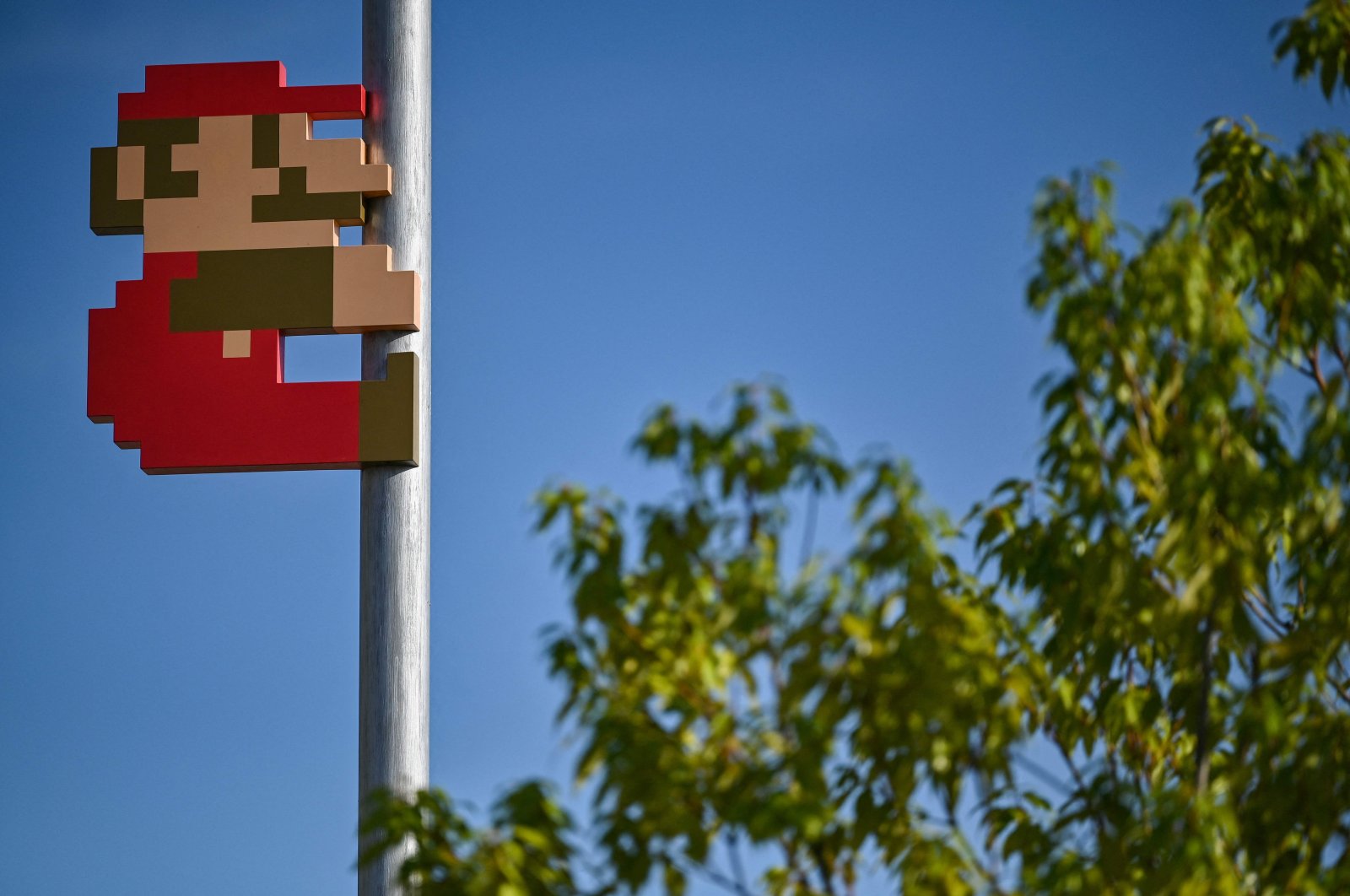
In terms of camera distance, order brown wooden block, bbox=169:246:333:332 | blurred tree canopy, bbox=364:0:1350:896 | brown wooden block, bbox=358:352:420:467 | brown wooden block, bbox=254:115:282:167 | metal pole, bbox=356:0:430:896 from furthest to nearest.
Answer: brown wooden block, bbox=254:115:282:167 → brown wooden block, bbox=169:246:333:332 → brown wooden block, bbox=358:352:420:467 → metal pole, bbox=356:0:430:896 → blurred tree canopy, bbox=364:0:1350:896

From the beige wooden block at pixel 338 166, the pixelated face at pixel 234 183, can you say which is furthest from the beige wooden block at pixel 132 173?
the beige wooden block at pixel 338 166

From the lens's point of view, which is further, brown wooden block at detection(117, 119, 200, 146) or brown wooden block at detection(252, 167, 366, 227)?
brown wooden block at detection(117, 119, 200, 146)

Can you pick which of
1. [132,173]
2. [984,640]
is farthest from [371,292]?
[984,640]

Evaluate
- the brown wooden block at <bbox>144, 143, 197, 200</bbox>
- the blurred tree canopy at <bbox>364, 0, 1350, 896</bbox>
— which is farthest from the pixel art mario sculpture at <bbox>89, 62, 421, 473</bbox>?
the blurred tree canopy at <bbox>364, 0, 1350, 896</bbox>

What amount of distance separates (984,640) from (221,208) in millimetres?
3639

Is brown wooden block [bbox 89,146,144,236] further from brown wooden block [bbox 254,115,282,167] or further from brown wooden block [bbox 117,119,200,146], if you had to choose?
brown wooden block [bbox 254,115,282,167]

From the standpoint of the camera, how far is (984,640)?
2.22 meters

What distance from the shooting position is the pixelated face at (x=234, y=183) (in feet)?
16.4

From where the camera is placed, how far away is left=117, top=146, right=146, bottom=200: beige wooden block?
508 centimetres

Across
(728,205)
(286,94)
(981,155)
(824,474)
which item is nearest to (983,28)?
(981,155)

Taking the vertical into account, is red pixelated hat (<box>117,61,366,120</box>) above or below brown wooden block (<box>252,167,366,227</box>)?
above

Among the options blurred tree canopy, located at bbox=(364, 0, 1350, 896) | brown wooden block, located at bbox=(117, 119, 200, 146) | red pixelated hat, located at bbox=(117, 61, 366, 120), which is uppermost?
red pixelated hat, located at bbox=(117, 61, 366, 120)

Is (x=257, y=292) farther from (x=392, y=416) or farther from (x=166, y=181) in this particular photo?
(x=392, y=416)

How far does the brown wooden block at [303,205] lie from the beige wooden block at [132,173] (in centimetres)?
40
